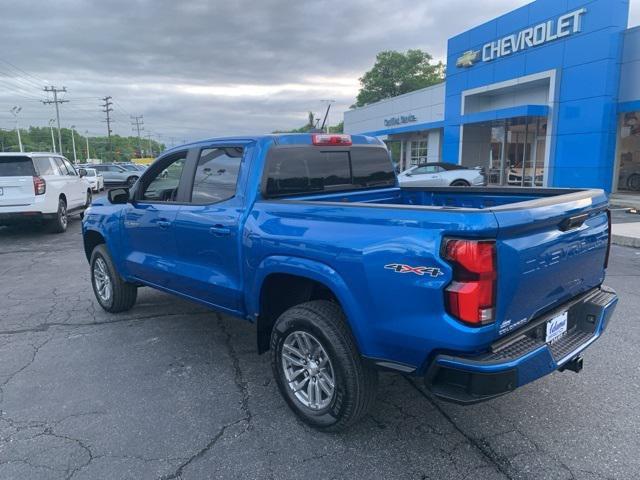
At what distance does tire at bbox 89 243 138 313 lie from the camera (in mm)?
5328

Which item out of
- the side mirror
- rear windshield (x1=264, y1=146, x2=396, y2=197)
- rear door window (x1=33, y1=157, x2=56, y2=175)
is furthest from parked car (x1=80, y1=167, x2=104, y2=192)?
rear windshield (x1=264, y1=146, x2=396, y2=197)

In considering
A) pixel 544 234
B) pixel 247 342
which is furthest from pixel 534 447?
pixel 247 342

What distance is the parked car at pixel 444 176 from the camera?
57.3 feet

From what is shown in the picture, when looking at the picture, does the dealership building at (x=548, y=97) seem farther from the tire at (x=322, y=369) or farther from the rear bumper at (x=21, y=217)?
the tire at (x=322, y=369)

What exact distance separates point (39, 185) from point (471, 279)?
10740 mm

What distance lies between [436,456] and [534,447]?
590mm

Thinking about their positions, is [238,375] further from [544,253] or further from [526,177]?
[526,177]

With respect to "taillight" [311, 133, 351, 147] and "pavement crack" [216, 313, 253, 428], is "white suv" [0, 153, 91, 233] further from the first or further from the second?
"taillight" [311, 133, 351, 147]

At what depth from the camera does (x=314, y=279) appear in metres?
2.95

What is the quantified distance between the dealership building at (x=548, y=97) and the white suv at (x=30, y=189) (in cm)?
1603

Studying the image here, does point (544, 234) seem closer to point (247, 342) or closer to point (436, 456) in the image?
point (436, 456)

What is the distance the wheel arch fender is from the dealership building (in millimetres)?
17260

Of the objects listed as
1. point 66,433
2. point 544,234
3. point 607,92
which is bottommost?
point 66,433

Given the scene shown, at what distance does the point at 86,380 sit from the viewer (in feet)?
12.8
